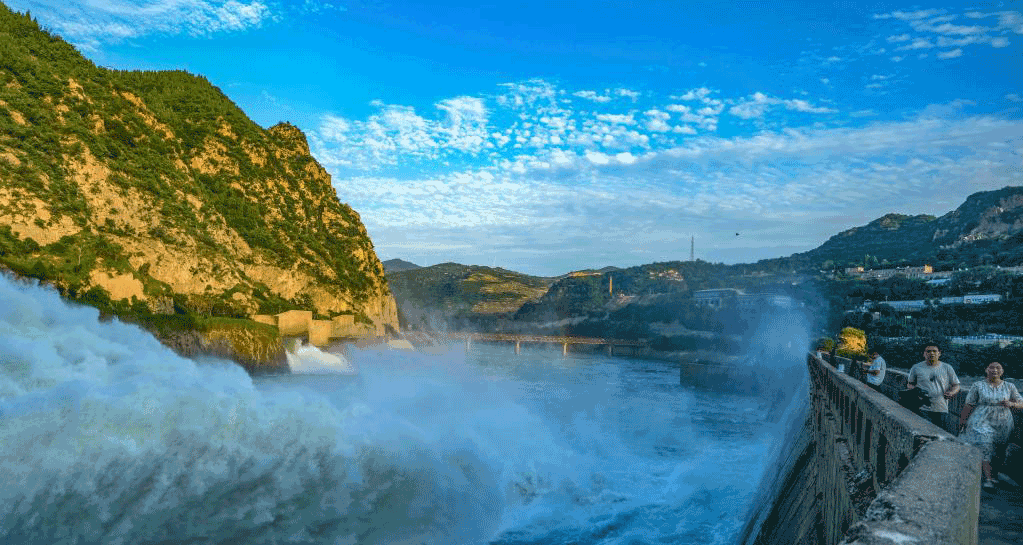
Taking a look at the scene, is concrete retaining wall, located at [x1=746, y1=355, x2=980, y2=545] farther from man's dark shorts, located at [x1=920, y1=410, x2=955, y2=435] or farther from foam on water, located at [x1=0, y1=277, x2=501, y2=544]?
foam on water, located at [x1=0, y1=277, x2=501, y2=544]

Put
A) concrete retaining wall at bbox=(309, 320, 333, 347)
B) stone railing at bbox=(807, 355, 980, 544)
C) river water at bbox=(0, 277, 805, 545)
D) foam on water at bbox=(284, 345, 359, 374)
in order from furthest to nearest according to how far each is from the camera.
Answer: concrete retaining wall at bbox=(309, 320, 333, 347)
foam on water at bbox=(284, 345, 359, 374)
river water at bbox=(0, 277, 805, 545)
stone railing at bbox=(807, 355, 980, 544)

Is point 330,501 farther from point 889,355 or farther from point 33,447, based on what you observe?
point 889,355

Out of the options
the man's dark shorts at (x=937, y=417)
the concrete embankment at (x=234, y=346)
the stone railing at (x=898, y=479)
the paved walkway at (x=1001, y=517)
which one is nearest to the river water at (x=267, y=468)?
the stone railing at (x=898, y=479)

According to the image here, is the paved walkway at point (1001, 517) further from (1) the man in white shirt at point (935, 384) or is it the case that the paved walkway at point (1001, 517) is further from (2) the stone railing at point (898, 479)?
(1) the man in white shirt at point (935, 384)

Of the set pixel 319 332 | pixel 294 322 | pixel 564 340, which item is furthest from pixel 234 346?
pixel 564 340

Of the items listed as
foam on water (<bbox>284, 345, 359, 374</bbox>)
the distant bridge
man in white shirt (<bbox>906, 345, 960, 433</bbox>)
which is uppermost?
man in white shirt (<bbox>906, 345, 960, 433</bbox>)

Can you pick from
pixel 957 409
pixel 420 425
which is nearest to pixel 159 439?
pixel 420 425

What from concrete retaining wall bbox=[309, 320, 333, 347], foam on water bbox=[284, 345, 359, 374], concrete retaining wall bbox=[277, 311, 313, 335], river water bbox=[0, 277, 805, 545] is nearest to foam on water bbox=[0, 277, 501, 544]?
river water bbox=[0, 277, 805, 545]
